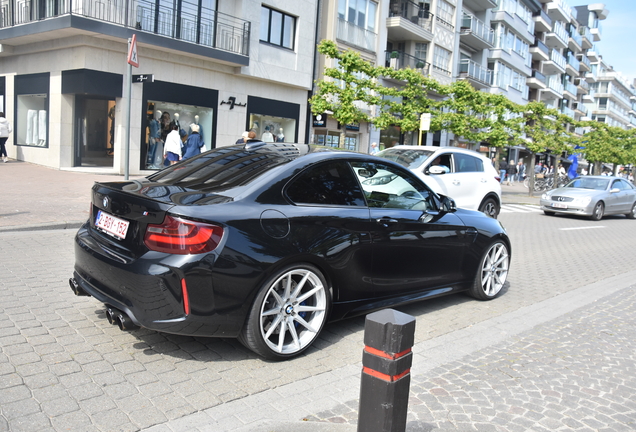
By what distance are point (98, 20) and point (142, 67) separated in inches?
89.1

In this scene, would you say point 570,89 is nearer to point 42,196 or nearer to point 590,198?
point 590,198

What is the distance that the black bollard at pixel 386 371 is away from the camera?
7.72 ft

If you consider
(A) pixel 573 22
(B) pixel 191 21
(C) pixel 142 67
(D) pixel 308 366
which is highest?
(A) pixel 573 22

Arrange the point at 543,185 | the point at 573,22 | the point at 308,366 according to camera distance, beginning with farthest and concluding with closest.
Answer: the point at 573,22
the point at 543,185
the point at 308,366

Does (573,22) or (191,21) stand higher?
(573,22)

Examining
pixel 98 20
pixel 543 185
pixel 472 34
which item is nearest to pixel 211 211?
pixel 98 20

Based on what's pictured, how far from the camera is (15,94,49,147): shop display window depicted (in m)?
18.9

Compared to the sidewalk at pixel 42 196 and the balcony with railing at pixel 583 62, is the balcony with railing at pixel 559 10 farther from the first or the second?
the sidewalk at pixel 42 196

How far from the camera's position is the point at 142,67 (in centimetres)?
1841

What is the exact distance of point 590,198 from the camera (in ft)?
57.4

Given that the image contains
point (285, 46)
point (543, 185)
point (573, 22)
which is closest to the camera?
point (285, 46)

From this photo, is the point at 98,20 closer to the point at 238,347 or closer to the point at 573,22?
the point at 238,347

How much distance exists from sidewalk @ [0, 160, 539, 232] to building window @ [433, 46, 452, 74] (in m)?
24.2

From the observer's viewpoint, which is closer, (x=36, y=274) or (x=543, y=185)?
(x=36, y=274)
